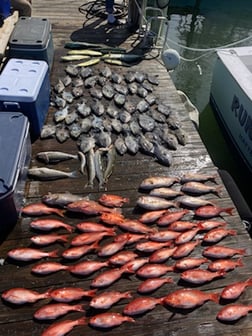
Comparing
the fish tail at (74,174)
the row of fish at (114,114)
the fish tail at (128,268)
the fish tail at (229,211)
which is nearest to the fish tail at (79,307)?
the fish tail at (128,268)

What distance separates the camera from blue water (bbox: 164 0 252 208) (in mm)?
7465

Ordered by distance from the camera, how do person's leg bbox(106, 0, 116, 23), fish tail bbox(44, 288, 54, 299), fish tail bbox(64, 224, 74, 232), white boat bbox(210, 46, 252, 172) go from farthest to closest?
1. person's leg bbox(106, 0, 116, 23)
2. white boat bbox(210, 46, 252, 172)
3. fish tail bbox(64, 224, 74, 232)
4. fish tail bbox(44, 288, 54, 299)

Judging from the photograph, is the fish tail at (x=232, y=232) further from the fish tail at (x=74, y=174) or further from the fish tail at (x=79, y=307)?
the fish tail at (x=74, y=174)

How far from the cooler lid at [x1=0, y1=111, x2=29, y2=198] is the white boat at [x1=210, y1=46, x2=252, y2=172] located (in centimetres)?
403

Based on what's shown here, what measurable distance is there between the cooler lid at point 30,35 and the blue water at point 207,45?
3.47 metres

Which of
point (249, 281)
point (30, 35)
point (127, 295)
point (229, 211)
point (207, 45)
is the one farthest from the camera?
point (207, 45)

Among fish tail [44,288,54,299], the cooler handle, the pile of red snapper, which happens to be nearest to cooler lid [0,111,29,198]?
the cooler handle

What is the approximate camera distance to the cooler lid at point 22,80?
14.8ft

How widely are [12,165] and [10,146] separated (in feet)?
0.96

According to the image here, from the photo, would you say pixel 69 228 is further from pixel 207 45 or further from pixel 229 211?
pixel 207 45

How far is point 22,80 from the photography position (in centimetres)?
475

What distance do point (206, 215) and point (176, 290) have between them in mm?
1067

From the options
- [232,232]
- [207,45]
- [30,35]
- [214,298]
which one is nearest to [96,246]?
[214,298]

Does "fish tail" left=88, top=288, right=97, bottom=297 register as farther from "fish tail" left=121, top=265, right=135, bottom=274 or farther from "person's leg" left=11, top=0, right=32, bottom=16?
"person's leg" left=11, top=0, right=32, bottom=16
